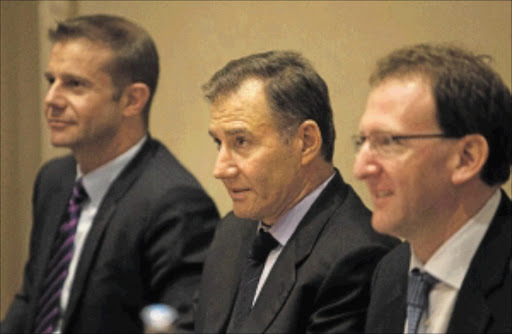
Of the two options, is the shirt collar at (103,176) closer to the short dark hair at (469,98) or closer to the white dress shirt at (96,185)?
the white dress shirt at (96,185)

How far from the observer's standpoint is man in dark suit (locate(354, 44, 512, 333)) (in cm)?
224

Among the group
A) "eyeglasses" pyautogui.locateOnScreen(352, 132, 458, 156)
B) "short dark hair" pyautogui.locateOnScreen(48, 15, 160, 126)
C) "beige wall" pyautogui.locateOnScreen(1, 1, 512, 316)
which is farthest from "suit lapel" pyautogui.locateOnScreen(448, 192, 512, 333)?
"short dark hair" pyautogui.locateOnScreen(48, 15, 160, 126)

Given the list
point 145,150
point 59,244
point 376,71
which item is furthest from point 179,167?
point 376,71

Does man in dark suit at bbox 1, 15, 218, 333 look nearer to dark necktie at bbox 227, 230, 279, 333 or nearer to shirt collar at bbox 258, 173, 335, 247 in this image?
dark necktie at bbox 227, 230, 279, 333

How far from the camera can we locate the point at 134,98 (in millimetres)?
3691

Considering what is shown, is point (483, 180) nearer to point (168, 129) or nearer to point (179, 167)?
point (179, 167)

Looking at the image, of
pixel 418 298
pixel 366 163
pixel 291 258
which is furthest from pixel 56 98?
pixel 418 298

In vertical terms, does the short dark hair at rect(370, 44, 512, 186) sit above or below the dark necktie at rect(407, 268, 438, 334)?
above

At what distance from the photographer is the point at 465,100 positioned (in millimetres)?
2246

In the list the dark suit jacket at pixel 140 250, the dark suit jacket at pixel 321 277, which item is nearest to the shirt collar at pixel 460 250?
the dark suit jacket at pixel 321 277

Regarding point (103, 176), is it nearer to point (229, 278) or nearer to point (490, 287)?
point (229, 278)

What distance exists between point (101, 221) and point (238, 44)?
47.1 inches

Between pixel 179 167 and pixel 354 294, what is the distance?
3.76ft

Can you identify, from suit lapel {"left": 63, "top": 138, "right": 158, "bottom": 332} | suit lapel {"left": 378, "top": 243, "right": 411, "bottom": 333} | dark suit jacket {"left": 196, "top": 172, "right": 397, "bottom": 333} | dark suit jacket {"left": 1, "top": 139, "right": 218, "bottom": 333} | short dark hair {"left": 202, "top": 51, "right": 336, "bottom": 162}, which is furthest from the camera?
suit lapel {"left": 63, "top": 138, "right": 158, "bottom": 332}
